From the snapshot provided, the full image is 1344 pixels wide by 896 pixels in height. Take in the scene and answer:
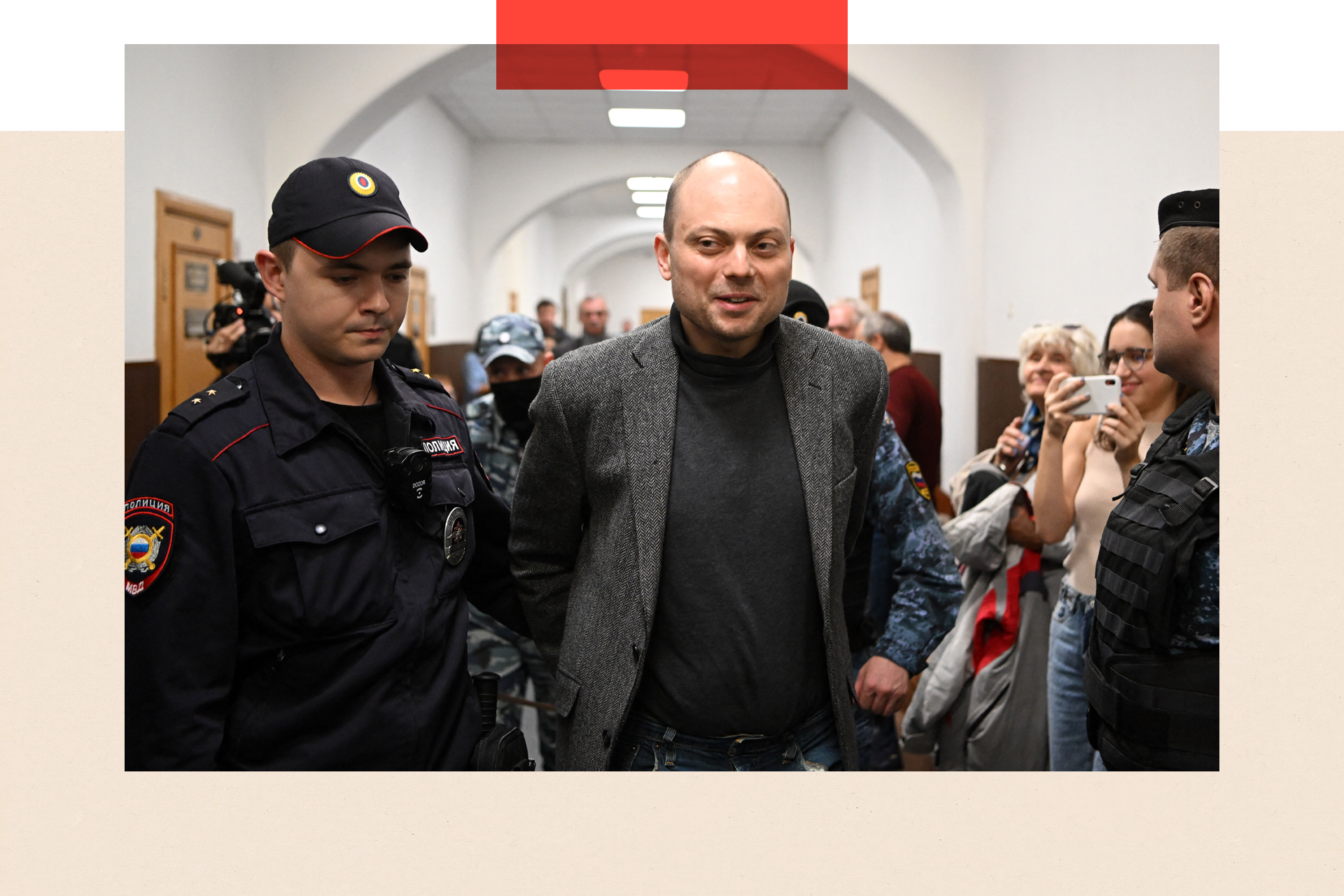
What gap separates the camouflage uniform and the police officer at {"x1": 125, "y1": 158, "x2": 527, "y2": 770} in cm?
85

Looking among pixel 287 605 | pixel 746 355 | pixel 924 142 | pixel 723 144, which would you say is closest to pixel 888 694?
pixel 746 355

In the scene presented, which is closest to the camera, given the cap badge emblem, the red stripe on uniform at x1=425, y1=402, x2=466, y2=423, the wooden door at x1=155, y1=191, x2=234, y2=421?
the cap badge emblem

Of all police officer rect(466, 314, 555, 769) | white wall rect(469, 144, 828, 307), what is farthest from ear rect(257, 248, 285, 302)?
white wall rect(469, 144, 828, 307)

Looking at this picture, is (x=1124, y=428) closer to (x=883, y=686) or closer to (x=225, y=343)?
(x=883, y=686)

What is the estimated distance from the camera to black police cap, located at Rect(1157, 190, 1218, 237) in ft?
5.12

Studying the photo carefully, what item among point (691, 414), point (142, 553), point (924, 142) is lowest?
point (142, 553)

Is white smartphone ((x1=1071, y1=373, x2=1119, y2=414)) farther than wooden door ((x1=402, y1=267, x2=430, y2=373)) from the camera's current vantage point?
No

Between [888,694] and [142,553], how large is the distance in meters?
1.29

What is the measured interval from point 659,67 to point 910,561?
651 cm

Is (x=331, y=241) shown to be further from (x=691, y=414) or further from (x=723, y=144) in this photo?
(x=723, y=144)

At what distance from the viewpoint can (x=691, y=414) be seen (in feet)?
5.22

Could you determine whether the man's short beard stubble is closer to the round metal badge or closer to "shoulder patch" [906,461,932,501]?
the round metal badge

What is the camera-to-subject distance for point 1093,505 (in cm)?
240

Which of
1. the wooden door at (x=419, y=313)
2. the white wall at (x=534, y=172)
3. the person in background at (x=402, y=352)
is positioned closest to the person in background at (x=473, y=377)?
the wooden door at (x=419, y=313)
